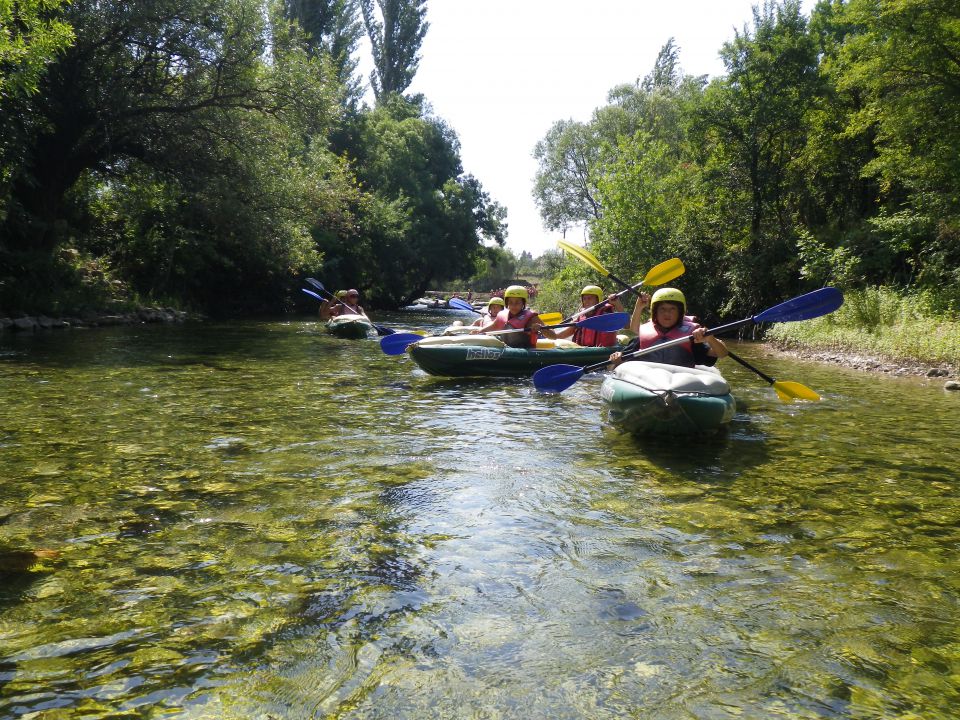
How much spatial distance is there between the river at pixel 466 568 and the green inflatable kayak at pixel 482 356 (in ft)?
7.74

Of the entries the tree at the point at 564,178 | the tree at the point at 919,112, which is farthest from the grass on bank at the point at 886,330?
the tree at the point at 564,178

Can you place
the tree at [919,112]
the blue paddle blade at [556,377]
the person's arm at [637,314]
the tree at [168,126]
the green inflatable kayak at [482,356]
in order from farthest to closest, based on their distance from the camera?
the tree at [168,126]
the tree at [919,112]
the green inflatable kayak at [482,356]
the person's arm at [637,314]
the blue paddle blade at [556,377]

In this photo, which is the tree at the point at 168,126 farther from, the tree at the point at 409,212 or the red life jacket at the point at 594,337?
the tree at the point at 409,212

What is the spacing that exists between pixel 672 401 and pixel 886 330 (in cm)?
942

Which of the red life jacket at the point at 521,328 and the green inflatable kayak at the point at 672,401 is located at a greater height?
the red life jacket at the point at 521,328

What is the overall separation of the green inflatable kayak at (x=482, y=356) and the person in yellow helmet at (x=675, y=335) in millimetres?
2436

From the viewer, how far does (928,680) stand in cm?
236

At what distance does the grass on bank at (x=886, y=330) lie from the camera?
36.2ft

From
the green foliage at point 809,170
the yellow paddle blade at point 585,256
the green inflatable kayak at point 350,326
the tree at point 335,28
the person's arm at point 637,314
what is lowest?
the green inflatable kayak at point 350,326

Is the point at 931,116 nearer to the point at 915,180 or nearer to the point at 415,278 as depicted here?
the point at 915,180

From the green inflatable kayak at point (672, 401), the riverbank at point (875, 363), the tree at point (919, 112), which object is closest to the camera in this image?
the green inflatable kayak at point (672, 401)

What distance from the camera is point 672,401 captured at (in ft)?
17.9

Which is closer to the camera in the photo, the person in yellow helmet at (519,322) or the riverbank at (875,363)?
the person in yellow helmet at (519,322)

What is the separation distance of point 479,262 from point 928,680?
37399mm
